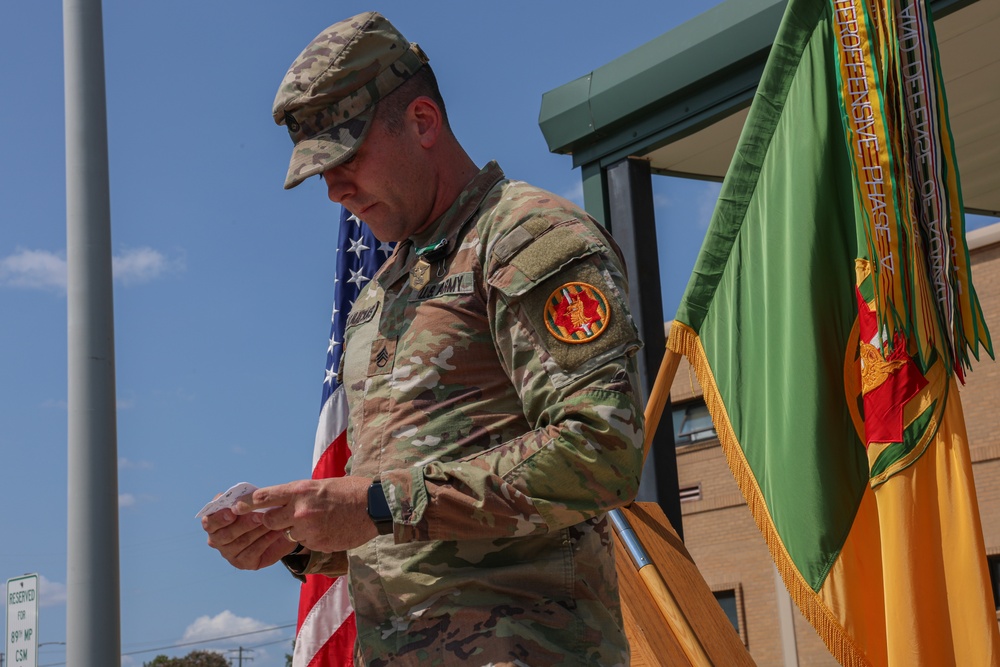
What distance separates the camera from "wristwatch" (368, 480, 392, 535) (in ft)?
5.34

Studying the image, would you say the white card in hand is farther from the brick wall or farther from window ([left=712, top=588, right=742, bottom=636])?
window ([left=712, top=588, right=742, bottom=636])

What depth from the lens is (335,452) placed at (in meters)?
4.46

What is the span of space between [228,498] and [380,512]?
0.22m

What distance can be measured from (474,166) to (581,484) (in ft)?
2.24

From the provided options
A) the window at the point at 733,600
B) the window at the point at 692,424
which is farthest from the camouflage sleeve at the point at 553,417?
the window at the point at 733,600

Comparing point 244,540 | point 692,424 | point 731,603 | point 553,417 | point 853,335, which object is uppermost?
point 692,424

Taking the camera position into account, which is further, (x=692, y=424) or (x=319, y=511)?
(x=692, y=424)

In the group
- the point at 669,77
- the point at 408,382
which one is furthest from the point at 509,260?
the point at 669,77

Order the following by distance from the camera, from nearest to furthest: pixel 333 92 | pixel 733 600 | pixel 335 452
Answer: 1. pixel 333 92
2. pixel 335 452
3. pixel 733 600

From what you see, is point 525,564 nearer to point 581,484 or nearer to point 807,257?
point 581,484

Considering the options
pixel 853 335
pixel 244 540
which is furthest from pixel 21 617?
pixel 244 540

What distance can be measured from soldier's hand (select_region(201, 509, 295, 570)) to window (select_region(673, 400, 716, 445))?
2040cm

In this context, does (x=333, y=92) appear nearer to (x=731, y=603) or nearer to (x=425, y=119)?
(x=425, y=119)

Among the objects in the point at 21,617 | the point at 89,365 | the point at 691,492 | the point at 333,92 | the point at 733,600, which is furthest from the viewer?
the point at 691,492
